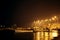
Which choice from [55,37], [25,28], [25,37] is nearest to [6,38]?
[25,37]

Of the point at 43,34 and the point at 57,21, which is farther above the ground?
the point at 57,21

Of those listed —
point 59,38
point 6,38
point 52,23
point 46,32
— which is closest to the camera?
point 59,38

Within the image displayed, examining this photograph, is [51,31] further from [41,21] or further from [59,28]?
[41,21]

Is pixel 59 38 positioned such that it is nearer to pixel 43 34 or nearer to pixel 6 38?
pixel 43 34

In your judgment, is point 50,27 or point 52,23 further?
point 52,23

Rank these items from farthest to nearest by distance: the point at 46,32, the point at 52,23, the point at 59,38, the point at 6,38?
the point at 6,38
the point at 52,23
the point at 46,32
the point at 59,38

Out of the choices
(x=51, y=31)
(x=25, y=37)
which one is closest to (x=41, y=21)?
(x=51, y=31)

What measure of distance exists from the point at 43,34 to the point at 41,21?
2.87 metres

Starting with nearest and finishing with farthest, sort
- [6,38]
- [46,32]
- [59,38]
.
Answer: [59,38], [46,32], [6,38]

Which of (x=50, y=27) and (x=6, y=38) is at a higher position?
(x=50, y=27)

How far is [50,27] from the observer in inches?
852

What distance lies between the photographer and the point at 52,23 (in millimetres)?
23094

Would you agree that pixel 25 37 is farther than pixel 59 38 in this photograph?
Yes

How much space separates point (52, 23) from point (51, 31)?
8.04ft
